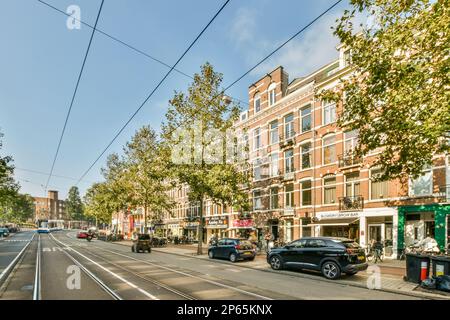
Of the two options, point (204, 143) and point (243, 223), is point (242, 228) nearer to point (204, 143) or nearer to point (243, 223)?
point (243, 223)

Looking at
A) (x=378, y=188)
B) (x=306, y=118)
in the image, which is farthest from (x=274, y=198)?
(x=378, y=188)

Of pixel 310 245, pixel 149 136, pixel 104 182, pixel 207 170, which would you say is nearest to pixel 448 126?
pixel 310 245

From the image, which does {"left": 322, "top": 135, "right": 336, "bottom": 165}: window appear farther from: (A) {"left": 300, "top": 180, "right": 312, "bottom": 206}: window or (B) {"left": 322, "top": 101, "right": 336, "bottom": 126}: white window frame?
(A) {"left": 300, "top": 180, "right": 312, "bottom": 206}: window

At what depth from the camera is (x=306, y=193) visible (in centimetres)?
2862

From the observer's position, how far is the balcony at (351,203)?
23706 millimetres

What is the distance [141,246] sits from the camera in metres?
27.5

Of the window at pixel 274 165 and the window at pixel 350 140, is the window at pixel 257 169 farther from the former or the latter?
the window at pixel 350 140

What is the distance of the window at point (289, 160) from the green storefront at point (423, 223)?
35.3 ft

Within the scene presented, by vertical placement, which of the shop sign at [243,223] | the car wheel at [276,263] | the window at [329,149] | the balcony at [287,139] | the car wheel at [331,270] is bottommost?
the shop sign at [243,223]

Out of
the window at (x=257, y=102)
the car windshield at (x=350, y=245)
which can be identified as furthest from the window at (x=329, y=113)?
the car windshield at (x=350, y=245)

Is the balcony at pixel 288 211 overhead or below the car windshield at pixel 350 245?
below

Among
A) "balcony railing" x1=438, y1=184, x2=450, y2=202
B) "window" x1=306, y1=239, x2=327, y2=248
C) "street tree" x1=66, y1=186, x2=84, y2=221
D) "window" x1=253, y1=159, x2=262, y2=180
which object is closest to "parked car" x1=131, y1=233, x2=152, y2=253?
"window" x1=253, y1=159, x2=262, y2=180

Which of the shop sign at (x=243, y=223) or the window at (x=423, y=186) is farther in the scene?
the shop sign at (x=243, y=223)

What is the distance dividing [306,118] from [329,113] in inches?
106
